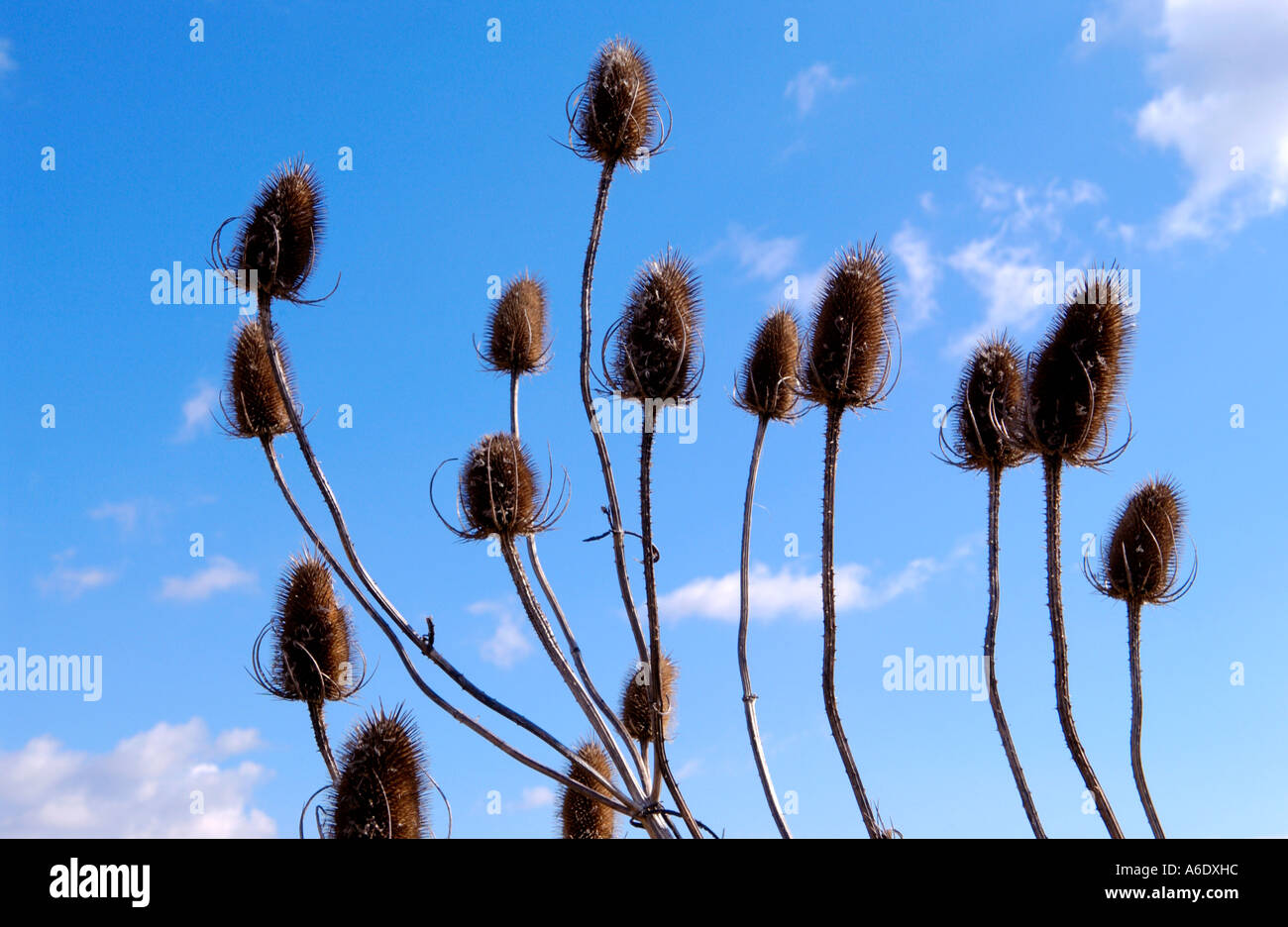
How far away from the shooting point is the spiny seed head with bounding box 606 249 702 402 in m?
8.59

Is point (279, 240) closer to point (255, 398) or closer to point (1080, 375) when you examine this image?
point (255, 398)

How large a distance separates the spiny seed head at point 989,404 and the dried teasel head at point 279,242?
612cm

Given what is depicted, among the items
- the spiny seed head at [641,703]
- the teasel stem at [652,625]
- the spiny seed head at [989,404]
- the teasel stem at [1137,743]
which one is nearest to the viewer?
the teasel stem at [652,625]

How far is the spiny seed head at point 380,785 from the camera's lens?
6387mm

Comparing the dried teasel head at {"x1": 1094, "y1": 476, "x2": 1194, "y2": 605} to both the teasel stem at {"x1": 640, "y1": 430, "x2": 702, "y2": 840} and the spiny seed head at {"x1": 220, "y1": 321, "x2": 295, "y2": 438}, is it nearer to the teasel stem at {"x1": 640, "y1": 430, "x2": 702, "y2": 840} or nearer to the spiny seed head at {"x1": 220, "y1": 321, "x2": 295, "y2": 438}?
Result: the teasel stem at {"x1": 640, "y1": 430, "x2": 702, "y2": 840}

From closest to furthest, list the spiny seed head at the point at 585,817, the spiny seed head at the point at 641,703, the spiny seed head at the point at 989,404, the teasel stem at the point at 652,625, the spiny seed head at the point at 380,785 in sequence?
the spiny seed head at the point at 380,785 < the teasel stem at the point at 652,625 < the spiny seed head at the point at 989,404 < the spiny seed head at the point at 641,703 < the spiny seed head at the point at 585,817

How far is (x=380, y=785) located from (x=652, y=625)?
101 inches

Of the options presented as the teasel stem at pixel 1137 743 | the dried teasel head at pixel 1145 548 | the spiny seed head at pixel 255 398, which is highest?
the spiny seed head at pixel 255 398

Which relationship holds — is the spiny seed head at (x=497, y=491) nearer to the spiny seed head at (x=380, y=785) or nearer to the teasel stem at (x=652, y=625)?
the teasel stem at (x=652, y=625)

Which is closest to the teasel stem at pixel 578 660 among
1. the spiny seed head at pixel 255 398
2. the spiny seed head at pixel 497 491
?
the spiny seed head at pixel 497 491

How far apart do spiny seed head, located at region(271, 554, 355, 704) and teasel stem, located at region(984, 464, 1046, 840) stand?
571cm

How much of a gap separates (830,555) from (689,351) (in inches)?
81.2
